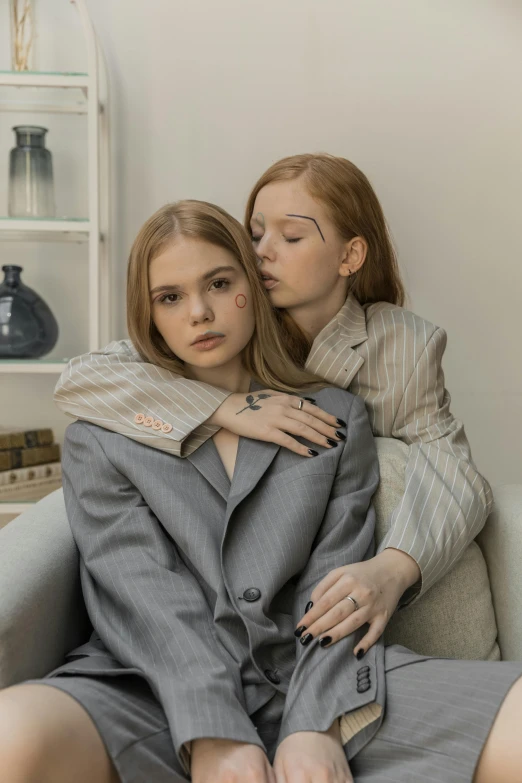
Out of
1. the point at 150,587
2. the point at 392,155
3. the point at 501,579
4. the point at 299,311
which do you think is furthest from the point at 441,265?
the point at 150,587

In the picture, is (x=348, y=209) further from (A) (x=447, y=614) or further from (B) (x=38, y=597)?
(B) (x=38, y=597)

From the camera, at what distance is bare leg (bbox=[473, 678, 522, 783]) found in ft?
3.46

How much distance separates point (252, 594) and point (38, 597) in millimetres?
308

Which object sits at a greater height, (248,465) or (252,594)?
(248,465)

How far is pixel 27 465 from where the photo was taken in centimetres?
227

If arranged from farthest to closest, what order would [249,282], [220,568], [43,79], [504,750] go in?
[43,79] → [249,282] → [220,568] → [504,750]

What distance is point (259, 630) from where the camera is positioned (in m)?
1.24

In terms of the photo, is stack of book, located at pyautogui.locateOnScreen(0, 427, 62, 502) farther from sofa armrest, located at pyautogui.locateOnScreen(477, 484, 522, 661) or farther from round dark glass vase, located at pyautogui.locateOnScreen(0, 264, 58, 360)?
sofa armrest, located at pyautogui.locateOnScreen(477, 484, 522, 661)

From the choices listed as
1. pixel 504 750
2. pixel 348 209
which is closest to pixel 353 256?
pixel 348 209

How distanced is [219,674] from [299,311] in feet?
2.64

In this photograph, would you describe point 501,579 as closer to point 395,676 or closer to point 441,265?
point 395,676

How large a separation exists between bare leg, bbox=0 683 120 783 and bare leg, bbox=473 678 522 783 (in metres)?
0.46

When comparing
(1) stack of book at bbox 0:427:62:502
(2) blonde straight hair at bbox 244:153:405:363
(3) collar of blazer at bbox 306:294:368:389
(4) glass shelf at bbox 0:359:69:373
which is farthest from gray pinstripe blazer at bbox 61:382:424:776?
(1) stack of book at bbox 0:427:62:502

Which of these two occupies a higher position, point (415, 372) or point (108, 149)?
point (108, 149)
